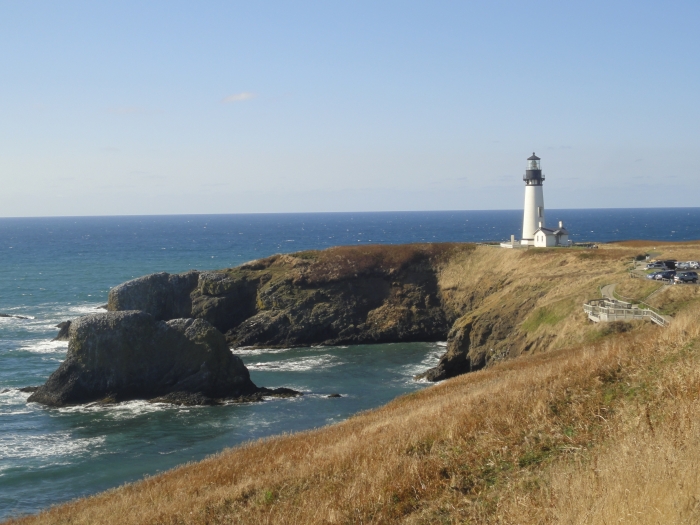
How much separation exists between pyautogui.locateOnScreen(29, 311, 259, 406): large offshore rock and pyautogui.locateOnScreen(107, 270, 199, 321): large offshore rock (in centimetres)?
2070

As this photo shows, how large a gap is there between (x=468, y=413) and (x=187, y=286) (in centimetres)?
5259

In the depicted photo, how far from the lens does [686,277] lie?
134ft

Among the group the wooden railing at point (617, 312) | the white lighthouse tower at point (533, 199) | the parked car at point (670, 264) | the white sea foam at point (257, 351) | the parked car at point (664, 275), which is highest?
the white lighthouse tower at point (533, 199)

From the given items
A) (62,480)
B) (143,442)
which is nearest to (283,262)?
(143,442)

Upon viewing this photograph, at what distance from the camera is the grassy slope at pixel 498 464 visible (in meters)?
9.62

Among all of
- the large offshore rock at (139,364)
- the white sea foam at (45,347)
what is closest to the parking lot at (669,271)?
the large offshore rock at (139,364)

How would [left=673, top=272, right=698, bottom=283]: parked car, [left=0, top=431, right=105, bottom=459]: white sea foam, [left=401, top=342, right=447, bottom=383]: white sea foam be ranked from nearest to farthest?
1. [left=0, top=431, right=105, bottom=459]: white sea foam
2. [left=673, top=272, right=698, bottom=283]: parked car
3. [left=401, top=342, right=447, bottom=383]: white sea foam

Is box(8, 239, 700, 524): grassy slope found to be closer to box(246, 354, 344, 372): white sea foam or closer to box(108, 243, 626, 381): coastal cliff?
box(246, 354, 344, 372): white sea foam

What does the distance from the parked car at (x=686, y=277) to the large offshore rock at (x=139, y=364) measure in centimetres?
2520

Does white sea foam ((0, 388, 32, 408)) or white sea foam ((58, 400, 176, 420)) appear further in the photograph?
white sea foam ((0, 388, 32, 408))

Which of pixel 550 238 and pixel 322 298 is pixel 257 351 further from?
pixel 550 238

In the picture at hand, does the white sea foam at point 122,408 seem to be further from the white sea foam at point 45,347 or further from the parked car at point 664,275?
the parked car at point 664,275

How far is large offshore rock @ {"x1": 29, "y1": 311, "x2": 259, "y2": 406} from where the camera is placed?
4056 centimetres

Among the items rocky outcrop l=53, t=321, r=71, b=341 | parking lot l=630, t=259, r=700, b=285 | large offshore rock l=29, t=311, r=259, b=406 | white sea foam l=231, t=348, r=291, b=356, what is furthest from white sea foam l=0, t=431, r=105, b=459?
parking lot l=630, t=259, r=700, b=285
